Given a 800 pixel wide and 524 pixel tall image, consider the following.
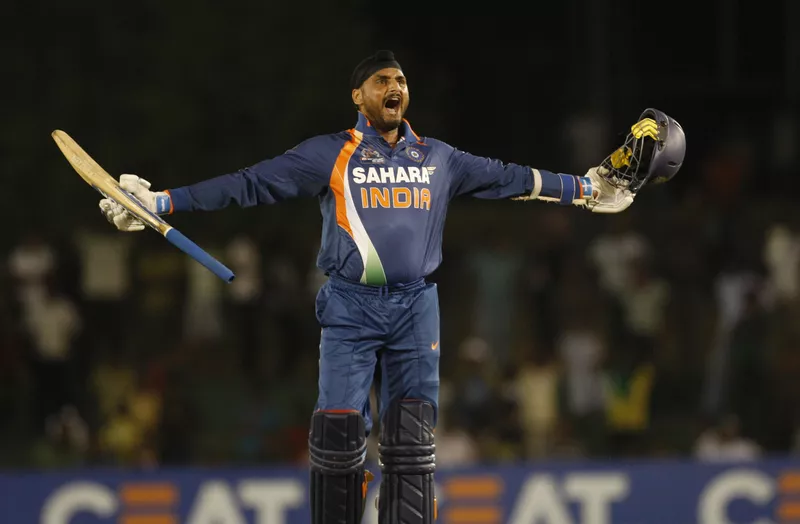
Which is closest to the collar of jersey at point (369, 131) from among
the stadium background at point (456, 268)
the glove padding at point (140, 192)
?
the glove padding at point (140, 192)

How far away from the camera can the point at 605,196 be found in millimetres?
7059

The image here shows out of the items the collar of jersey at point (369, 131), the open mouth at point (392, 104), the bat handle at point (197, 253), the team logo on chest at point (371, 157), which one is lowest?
the bat handle at point (197, 253)

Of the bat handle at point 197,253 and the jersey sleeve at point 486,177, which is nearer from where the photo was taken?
the bat handle at point 197,253

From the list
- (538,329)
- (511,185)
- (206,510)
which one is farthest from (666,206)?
(511,185)

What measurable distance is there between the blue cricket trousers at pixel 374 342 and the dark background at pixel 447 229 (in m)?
5.79

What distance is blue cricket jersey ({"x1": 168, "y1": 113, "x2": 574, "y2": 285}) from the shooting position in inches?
261

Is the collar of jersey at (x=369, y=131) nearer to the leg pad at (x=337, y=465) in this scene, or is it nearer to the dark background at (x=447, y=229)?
the leg pad at (x=337, y=465)

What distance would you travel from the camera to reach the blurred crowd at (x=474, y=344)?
13.0 metres

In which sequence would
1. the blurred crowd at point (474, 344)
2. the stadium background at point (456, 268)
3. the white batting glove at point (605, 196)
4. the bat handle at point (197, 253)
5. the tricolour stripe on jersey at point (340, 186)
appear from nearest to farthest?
1. the bat handle at point (197, 253)
2. the tricolour stripe on jersey at point (340, 186)
3. the white batting glove at point (605, 196)
4. the stadium background at point (456, 268)
5. the blurred crowd at point (474, 344)

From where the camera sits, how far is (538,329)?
1387cm

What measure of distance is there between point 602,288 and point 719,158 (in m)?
3.04

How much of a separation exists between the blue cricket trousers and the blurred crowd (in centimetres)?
551

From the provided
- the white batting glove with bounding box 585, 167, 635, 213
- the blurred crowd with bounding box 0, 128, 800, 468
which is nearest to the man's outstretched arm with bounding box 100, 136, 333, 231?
the white batting glove with bounding box 585, 167, 635, 213

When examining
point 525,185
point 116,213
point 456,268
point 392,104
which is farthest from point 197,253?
point 456,268
